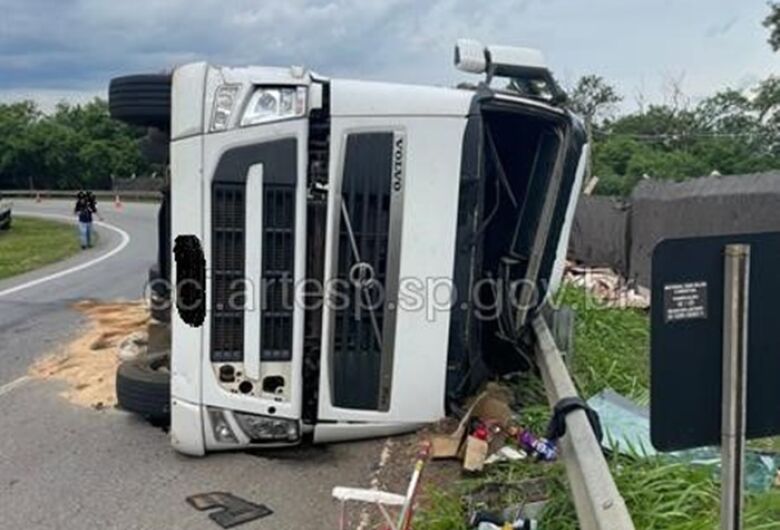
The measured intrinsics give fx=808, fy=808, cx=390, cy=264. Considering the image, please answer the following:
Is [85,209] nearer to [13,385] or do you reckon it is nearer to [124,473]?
[13,385]

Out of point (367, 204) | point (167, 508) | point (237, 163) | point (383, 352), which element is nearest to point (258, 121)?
point (237, 163)

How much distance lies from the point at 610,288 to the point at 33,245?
1669 cm

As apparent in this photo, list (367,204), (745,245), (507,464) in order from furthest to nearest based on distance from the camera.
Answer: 1. (367,204)
2. (507,464)
3. (745,245)

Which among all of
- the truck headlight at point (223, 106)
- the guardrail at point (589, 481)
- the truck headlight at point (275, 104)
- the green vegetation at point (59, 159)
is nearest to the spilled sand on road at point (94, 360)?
the truck headlight at point (223, 106)

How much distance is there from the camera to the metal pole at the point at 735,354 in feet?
6.49

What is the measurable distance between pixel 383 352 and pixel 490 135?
1662 millimetres

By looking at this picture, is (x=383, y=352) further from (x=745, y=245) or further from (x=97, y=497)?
(x=745, y=245)

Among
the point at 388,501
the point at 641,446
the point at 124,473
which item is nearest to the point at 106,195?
the point at 124,473

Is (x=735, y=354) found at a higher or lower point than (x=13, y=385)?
higher

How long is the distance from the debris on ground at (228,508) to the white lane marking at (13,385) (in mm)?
2828

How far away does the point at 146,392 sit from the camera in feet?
16.0

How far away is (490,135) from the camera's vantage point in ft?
17.2

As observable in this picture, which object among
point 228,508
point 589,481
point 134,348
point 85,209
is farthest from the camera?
point 85,209

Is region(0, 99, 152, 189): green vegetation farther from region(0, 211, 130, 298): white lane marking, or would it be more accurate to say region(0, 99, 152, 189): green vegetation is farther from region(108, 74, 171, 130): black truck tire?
region(108, 74, 171, 130): black truck tire
